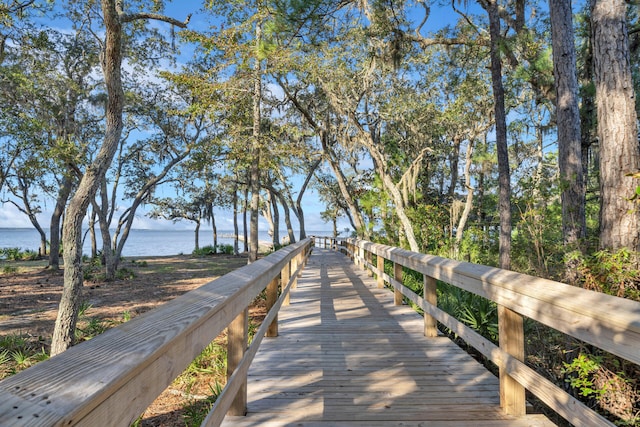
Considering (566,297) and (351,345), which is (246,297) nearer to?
(566,297)

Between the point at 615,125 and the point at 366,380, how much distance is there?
11.4 ft

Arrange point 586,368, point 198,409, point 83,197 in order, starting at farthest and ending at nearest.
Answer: point 83,197 < point 198,409 < point 586,368

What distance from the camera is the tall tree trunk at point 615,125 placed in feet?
12.1

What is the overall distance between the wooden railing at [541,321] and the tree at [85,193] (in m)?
4.90

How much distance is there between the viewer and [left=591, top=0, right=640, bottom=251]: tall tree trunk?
3.69 metres

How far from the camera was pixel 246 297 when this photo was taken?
2.51 meters

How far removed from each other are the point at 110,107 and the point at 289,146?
8451 millimetres

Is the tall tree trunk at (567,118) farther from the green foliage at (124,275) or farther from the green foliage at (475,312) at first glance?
the green foliage at (124,275)

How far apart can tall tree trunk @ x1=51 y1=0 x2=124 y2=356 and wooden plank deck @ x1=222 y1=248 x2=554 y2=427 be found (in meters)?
2.90

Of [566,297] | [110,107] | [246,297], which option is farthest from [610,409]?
[110,107]

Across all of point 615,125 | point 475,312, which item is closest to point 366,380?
point 475,312

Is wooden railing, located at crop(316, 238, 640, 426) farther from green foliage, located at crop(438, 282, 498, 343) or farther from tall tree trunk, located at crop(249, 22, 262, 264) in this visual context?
tall tree trunk, located at crop(249, 22, 262, 264)

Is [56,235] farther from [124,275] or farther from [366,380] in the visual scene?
[366,380]

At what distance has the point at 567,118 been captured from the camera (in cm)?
587
